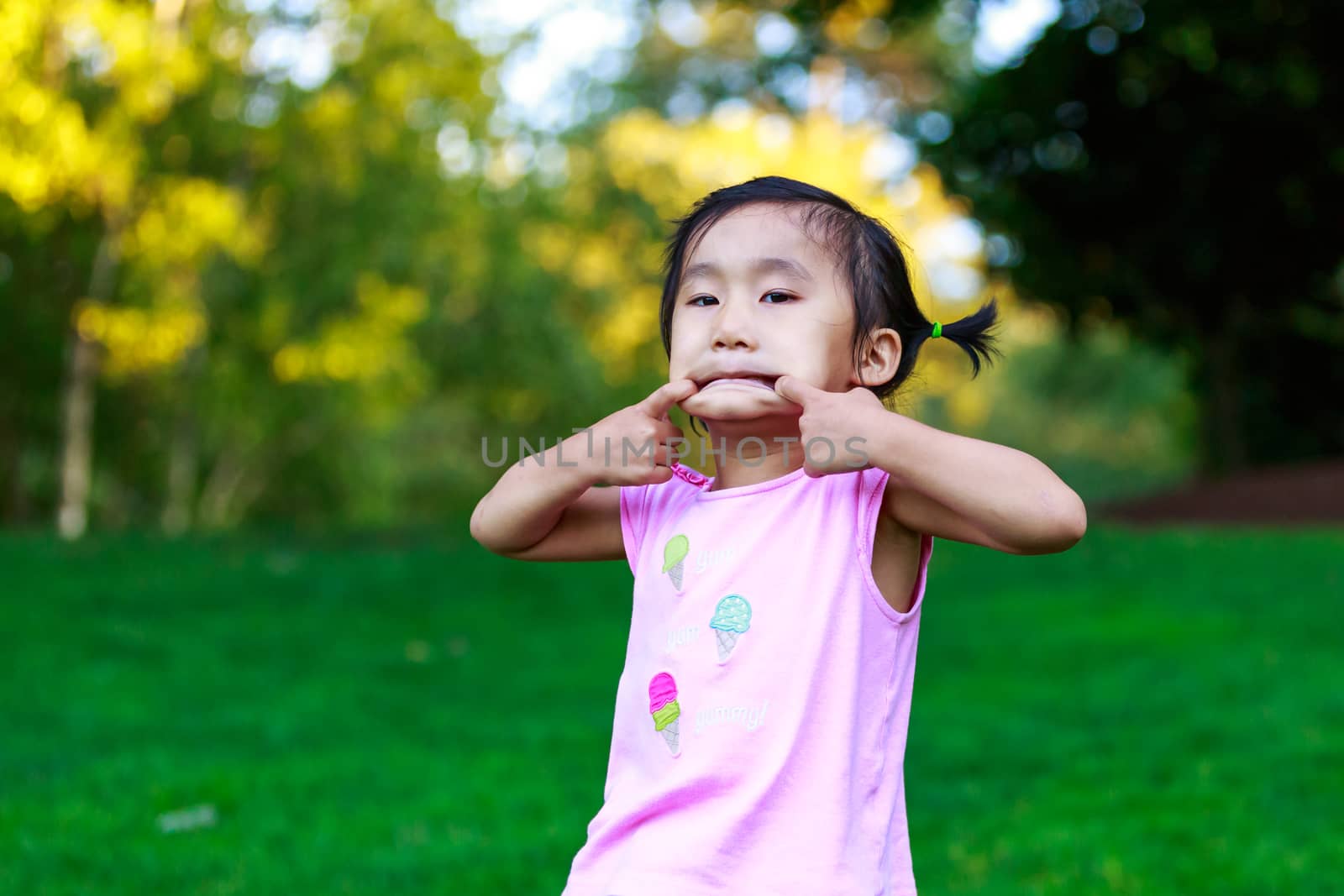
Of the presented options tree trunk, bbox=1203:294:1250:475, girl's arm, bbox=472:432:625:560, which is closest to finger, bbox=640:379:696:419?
girl's arm, bbox=472:432:625:560

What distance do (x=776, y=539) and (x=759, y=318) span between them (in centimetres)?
31

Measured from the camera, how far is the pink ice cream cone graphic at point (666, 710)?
181cm

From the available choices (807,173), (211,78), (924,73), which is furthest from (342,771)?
(924,73)

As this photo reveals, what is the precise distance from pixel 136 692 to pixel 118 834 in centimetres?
238

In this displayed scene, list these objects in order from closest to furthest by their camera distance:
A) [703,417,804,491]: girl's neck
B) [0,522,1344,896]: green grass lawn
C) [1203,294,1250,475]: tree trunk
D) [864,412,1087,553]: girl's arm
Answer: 1. [864,412,1087,553]: girl's arm
2. [703,417,804,491]: girl's neck
3. [0,522,1344,896]: green grass lawn
4. [1203,294,1250,475]: tree trunk

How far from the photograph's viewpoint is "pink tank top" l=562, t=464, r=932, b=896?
173 cm

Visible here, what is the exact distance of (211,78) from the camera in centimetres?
1317

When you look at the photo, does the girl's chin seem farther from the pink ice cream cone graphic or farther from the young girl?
the pink ice cream cone graphic

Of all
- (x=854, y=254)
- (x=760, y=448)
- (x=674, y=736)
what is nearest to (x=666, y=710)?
(x=674, y=736)

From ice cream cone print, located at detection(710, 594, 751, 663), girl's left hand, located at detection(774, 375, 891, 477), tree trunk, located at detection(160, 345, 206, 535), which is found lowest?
ice cream cone print, located at detection(710, 594, 751, 663)

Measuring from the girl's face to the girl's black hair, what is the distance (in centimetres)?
3

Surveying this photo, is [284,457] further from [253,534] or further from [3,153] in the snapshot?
[3,153]

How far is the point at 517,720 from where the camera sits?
6.40m

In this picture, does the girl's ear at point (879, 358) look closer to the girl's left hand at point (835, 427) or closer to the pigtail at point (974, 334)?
the pigtail at point (974, 334)
